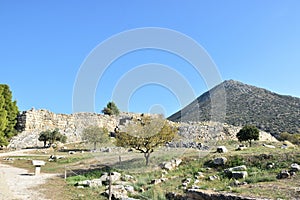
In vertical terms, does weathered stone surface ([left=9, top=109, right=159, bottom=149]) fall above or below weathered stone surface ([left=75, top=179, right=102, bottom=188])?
above

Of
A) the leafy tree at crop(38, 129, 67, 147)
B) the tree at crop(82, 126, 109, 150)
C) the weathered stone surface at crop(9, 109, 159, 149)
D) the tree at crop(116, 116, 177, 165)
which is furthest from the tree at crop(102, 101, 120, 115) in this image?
the tree at crop(116, 116, 177, 165)

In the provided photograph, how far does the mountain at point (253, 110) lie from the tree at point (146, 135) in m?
35.4

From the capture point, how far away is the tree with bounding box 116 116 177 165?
18172 millimetres

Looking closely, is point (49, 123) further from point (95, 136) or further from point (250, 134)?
point (250, 134)

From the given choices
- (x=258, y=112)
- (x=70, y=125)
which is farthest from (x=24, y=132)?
(x=258, y=112)

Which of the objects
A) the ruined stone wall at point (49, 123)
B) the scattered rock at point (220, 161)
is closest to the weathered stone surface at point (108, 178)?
the scattered rock at point (220, 161)

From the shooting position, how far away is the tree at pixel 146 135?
1817 centimetres

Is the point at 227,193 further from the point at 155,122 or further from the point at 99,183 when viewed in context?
the point at 155,122

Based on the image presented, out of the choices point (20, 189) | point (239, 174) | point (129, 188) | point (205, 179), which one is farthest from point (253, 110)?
point (20, 189)

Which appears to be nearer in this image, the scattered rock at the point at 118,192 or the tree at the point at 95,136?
the scattered rock at the point at 118,192

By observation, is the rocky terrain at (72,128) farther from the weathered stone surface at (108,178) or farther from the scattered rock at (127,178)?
the weathered stone surface at (108,178)

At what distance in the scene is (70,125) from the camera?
161ft

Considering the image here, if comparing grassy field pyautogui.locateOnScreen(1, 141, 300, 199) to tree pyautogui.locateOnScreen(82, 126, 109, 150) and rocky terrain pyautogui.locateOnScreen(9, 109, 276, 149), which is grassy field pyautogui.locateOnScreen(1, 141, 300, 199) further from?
rocky terrain pyautogui.locateOnScreen(9, 109, 276, 149)

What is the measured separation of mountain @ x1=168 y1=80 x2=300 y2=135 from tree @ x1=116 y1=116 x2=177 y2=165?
116 feet
